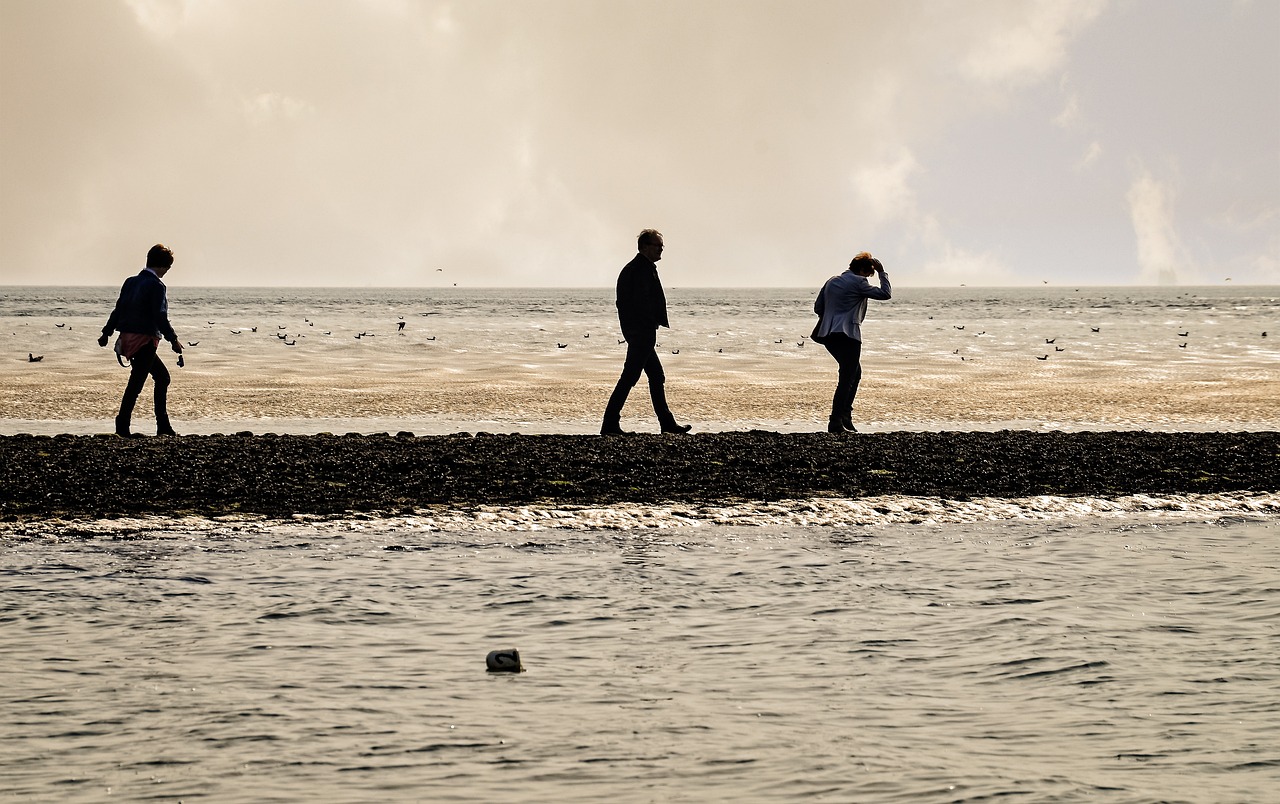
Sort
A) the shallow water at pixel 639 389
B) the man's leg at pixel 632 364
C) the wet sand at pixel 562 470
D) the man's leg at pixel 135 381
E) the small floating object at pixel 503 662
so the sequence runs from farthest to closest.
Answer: the shallow water at pixel 639 389
the man's leg at pixel 632 364
the man's leg at pixel 135 381
the wet sand at pixel 562 470
the small floating object at pixel 503 662

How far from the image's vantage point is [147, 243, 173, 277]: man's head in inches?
505

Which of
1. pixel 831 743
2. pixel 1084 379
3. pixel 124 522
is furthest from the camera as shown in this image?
pixel 1084 379

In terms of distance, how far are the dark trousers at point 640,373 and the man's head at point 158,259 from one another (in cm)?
427

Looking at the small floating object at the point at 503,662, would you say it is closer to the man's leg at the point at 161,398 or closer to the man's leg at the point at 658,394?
the man's leg at the point at 658,394

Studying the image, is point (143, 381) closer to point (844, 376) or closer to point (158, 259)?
point (158, 259)

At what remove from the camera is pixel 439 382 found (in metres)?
26.1

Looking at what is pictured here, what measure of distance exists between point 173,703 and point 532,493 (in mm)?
5101

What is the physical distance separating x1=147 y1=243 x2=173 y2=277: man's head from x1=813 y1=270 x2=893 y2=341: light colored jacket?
19.9 ft

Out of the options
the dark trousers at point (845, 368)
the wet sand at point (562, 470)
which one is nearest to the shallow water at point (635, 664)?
the wet sand at point (562, 470)

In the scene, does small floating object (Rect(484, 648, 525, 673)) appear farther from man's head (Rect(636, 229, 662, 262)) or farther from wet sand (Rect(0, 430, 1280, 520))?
man's head (Rect(636, 229, 662, 262))

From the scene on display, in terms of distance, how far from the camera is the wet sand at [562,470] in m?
9.89

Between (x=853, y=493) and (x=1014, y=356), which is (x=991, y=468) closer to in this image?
(x=853, y=493)

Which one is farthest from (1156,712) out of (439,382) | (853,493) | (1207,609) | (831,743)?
(439,382)

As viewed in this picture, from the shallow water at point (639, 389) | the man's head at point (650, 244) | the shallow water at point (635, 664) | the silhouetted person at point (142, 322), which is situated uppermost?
the man's head at point (650, 244)
